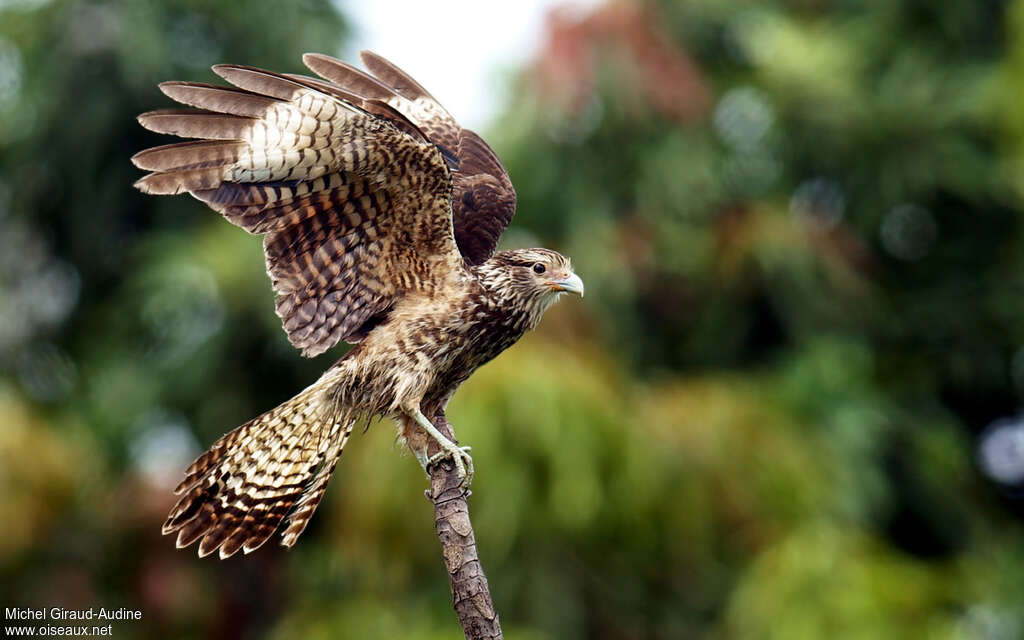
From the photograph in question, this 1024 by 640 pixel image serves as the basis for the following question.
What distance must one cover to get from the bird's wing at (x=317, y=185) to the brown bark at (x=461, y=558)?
22.2 inches

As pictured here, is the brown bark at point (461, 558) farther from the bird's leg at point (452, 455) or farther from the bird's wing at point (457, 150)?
the bird's wing at point (457, 150)

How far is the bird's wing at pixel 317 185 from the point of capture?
3.28 meters

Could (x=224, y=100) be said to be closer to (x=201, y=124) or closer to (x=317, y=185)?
(x=201, y=124)

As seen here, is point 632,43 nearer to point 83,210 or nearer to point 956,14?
point 956,14

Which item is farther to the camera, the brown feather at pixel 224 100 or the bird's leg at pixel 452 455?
the bird's leg at pixel 452 455

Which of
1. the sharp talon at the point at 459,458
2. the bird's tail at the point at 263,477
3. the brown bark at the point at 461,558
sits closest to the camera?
the brown bark at the point at 461,558

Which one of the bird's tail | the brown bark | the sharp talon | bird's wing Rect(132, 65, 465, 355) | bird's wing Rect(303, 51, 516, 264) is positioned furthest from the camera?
bird's wing Rect(303, 51, 516, 264)

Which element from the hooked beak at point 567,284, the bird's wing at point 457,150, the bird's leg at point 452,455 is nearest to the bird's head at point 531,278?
the hooked beak at point 567,284

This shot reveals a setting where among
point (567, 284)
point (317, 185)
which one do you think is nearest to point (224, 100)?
point (317, 185)

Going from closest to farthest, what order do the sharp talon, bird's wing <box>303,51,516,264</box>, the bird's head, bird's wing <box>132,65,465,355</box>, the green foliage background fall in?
bird's wing <box>132,65,465,355</box>, the sharp talon, the bird's head, bird's wing <box>303,51,516,264</box>, the green foliage background

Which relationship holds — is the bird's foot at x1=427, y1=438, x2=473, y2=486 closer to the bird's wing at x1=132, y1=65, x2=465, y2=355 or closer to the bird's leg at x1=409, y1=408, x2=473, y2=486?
the bird's leg at x1=409, y1=408, x2=473, y2=486

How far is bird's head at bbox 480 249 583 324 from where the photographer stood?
3.86m

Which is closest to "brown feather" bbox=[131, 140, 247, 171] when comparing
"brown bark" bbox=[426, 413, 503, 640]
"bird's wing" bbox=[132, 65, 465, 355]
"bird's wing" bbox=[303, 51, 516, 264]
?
"bird's wing" bbox=[132, 65, 465, 355]

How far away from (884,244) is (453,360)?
8.66 metres
